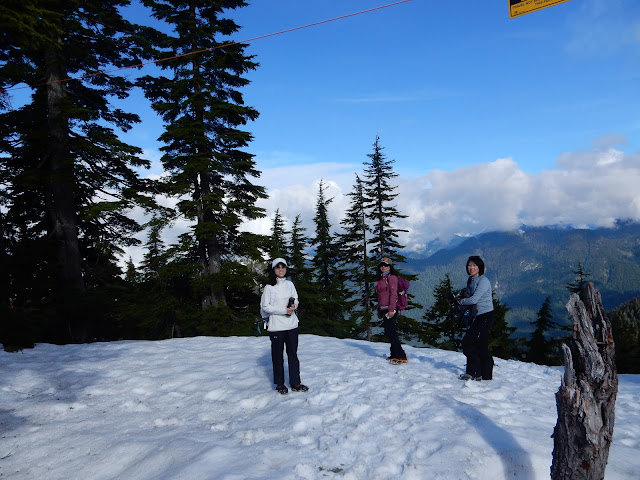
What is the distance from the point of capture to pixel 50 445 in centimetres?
483

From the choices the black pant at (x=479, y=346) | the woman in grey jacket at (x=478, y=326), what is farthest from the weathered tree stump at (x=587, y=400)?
the black pant at (x=479, y=346)

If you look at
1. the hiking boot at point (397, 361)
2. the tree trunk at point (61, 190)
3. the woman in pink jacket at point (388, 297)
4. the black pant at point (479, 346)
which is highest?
the tree trunk at point (61, 190)

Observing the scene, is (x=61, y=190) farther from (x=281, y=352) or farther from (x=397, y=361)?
(x=397, y=361)

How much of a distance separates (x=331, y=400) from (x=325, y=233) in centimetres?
2858

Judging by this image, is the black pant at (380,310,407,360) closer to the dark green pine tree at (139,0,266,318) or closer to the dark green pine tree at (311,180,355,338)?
the dark green pine tree at (139,0,266,318)

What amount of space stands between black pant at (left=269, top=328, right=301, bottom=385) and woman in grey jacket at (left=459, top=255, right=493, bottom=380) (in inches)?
128

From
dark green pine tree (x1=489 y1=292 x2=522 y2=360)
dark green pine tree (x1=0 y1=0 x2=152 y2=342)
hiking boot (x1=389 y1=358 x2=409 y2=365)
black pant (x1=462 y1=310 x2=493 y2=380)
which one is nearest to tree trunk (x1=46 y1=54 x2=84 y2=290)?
dark green pine tree (x1=0 y1=0 x2=152 y2=342)

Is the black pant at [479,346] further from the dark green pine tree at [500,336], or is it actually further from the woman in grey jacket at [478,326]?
the dark green pine tree at [500,336]

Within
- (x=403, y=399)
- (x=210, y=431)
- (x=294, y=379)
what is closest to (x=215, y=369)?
(x=294, y=379)

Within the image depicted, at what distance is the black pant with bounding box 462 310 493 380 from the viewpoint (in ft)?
22.5

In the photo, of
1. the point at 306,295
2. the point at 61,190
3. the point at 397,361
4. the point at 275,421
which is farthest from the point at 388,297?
the point at 306,295

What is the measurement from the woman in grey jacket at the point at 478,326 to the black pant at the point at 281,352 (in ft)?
10.7

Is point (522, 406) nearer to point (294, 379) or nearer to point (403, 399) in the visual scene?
point (403, 399)

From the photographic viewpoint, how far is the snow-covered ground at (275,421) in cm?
413
